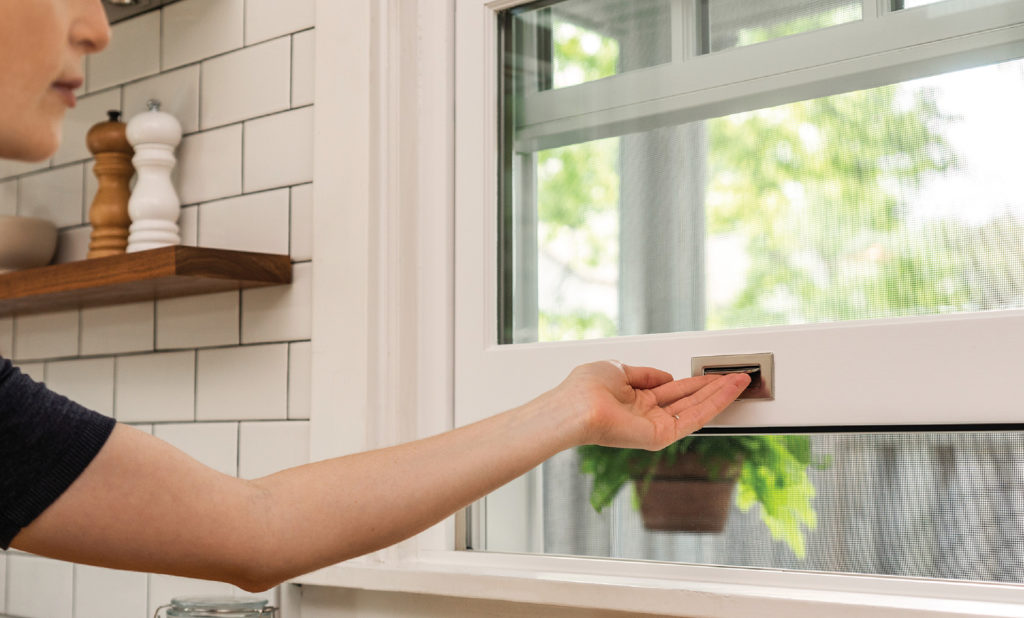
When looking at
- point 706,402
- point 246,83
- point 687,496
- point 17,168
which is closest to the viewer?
point 706,402

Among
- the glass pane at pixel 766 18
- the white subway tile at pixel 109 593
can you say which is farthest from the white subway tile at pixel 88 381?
the glass pane at pixel 766 18

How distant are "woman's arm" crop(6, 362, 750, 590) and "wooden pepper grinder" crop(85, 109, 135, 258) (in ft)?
2.55

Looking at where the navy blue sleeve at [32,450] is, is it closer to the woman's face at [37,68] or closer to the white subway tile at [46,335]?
the woman's face at [37,68]

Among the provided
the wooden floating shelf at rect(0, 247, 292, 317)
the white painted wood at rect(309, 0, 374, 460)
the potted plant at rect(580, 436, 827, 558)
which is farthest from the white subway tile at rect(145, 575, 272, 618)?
the potted plant at rect(580, 436, 827, 558)

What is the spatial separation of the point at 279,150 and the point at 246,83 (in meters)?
0.13

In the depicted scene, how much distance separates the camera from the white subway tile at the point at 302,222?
1305 mm

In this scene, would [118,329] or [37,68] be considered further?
[118,329]

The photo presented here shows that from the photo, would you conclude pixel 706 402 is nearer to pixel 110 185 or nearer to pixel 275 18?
pixel 275 18

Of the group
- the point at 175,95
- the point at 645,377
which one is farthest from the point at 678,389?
the point at 175,95

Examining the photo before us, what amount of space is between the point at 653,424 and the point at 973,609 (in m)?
0.30

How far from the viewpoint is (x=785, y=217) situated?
3.36ft

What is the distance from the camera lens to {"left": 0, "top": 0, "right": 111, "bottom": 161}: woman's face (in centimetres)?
64

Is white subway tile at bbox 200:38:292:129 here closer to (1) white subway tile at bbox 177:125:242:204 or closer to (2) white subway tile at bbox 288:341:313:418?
(1) white subway tile at bbox 177:125:242:204

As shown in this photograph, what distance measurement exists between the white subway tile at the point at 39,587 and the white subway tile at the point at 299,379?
534 mm
